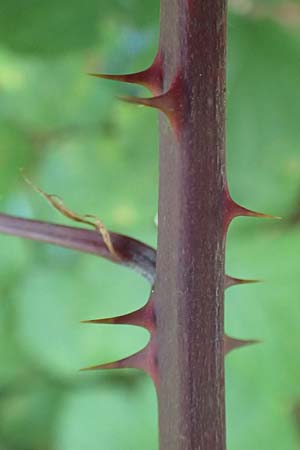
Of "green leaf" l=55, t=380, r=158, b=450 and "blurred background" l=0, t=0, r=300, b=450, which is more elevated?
"blurred background" l=0, t=0, r=300, b=450

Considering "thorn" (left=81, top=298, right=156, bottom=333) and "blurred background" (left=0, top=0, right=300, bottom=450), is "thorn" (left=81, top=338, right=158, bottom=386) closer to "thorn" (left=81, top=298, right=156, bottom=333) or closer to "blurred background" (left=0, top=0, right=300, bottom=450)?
"thorn" (left=81, top=298, right=156, bottom=333)

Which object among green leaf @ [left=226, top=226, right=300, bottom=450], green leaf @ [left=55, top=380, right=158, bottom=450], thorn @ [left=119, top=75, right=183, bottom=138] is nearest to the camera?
thorn @ [left=119, top=75, right=183, bottom=138]

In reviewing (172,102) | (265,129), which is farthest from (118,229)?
(172,102)

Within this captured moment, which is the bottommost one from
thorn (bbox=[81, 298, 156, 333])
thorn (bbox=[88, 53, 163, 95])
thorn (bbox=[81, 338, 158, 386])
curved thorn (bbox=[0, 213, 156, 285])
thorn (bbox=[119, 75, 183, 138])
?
thorn (bbox=[81, 338, 158, 386])

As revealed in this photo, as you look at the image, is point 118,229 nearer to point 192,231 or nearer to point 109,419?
point 109,419

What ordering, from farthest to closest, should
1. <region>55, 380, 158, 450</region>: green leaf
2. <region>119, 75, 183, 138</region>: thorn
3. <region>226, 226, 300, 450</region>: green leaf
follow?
1. <region>55, 380, 158, 450</region>: green leaf
2. <region>226, 226, 300, 450</region>: green leaf
3. <region>119, 75, 183, 138</region>: thorn

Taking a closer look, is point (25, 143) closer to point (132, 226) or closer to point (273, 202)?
point (132, 226)

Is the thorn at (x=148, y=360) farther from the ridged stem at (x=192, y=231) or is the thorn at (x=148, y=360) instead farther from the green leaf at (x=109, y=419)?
the green leaf at (x=109, y=419)

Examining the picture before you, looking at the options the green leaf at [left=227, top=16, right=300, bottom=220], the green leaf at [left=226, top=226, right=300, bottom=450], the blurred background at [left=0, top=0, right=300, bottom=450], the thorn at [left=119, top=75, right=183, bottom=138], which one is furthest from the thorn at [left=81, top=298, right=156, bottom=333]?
the green leaf at [left=227, top=16, right=300, bottom=220]
